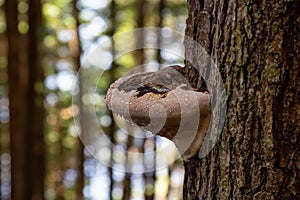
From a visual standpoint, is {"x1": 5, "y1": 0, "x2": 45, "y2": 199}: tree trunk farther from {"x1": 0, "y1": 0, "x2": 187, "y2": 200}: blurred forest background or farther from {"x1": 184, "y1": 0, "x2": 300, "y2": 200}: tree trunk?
{"x1": 184, "y1": 0, "x2": 300, "y2": 200}: tree trunk

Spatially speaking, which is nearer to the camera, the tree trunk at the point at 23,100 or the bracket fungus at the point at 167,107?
the bracket fungus at the point at 167,107

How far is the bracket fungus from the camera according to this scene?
90 cm

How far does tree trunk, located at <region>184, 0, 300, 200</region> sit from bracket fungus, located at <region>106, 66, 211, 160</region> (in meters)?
0.06

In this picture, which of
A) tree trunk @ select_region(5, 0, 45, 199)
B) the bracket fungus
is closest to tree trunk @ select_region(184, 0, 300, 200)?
the bracket fungus

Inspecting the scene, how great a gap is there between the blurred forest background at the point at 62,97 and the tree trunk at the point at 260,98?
3327mm

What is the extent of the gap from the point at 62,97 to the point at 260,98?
6.68 m

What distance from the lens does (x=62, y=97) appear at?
24.2ft

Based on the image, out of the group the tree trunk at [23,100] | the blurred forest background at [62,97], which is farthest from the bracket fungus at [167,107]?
the tree trunk at [23,100]

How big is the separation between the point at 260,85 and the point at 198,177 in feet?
0.79

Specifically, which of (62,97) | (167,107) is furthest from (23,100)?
(167,107)

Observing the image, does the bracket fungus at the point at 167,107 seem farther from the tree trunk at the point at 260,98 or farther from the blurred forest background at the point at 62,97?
the blurred forest background at the point at 62,97

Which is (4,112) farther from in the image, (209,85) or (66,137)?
(209,85)

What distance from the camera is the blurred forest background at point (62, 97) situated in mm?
5121

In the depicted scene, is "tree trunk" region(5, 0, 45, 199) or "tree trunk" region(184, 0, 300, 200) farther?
"tree trunk" region(5, 0, 45, 199)
